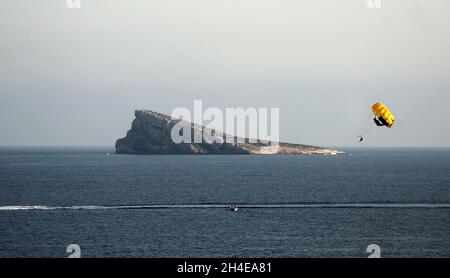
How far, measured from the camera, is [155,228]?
373 feet

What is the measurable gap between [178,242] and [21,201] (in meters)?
73.3

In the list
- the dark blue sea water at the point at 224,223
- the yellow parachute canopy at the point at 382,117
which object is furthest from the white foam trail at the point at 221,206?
the yellow parachute canopy at the point at 382,117

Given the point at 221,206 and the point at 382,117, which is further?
the point at 221,206

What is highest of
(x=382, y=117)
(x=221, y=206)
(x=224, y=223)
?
(x=382, y=117)

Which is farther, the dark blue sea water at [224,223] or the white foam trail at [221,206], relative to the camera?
the white foam trail at [221,206]

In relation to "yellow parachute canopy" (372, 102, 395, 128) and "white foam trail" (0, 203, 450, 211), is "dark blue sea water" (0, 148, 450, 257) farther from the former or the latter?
"yellow parachute canopy" (372, 102, 395, 128)

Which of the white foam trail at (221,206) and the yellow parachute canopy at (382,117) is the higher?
the yellow parachute canopy at (382,117)

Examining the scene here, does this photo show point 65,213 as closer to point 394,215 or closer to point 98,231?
point 98,231

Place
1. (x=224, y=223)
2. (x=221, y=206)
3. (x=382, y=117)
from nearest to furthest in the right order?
(x=382, y=117) → (x=224, y=223) → (x=221, y=206)

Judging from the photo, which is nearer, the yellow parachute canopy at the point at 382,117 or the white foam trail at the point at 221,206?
the yellow parachute canopy at the point at 382,117

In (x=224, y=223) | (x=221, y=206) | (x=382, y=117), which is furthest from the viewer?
(x=221, y=206)

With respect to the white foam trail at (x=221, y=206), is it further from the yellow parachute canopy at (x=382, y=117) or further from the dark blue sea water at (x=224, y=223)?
Result: the yellow parachute canopy at (x=382, y=117)

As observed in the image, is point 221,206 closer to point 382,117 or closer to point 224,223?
point 224,223

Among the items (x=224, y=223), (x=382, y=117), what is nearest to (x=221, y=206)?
(x=224, y=223)
